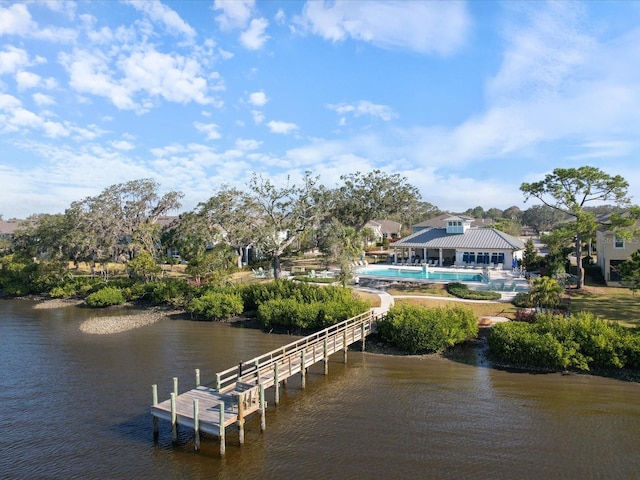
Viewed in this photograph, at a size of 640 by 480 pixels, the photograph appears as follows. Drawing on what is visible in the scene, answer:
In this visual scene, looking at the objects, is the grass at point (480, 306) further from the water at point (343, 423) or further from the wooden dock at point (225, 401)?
the wooden dock at point (225, 401)

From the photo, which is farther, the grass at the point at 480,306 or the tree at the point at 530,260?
the tree at the point at 530,260

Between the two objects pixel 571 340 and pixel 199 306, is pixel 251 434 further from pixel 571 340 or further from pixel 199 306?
pixel 199 306

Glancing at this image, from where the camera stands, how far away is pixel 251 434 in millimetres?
17406

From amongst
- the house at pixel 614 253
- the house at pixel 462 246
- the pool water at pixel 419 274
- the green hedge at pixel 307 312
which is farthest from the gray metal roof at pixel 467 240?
the green hedge at pixel 307 312

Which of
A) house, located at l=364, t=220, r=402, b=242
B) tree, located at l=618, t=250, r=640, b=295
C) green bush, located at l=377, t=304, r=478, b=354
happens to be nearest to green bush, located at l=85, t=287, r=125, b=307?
green bush, located at l=377, t=304, r=478, b=354

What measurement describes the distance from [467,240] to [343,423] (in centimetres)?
3485

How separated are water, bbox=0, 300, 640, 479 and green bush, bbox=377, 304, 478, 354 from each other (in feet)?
3.65

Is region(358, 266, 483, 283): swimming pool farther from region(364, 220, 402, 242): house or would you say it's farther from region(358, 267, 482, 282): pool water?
region(364, 220, 402, 242): house

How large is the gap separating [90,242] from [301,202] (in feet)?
78.2

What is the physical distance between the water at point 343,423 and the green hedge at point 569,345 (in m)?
1.09

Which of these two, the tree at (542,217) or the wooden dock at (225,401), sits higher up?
the tree at (542,217)

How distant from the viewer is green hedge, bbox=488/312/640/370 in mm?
22594

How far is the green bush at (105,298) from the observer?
42312mm

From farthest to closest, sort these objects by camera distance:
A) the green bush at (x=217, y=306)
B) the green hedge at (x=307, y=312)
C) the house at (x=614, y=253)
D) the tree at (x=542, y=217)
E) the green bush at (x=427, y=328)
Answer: the tree at (x=542, y=217) → the house at (x=614, y=253) → the green bush at (x=217, y=306) → the green hedge at (x=307, y=312) → the green bush at (x=427, y=328)
